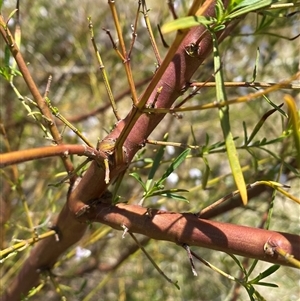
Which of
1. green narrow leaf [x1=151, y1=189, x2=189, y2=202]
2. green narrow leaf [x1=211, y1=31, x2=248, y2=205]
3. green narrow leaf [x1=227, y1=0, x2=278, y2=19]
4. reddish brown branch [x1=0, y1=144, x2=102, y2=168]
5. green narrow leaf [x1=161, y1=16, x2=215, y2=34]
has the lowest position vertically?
green narrow leaf [x1=151, y1=189, x2=189, y2=202]

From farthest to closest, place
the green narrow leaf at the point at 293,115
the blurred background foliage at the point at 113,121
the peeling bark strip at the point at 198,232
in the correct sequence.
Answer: the blurred background foliage at the point at 113,121 < the peeling bark strip at the point at 198,232 < the green narrow leaf at the point at 293,115

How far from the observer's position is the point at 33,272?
65 cm

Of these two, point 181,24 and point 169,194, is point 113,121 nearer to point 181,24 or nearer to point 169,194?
point 169,194

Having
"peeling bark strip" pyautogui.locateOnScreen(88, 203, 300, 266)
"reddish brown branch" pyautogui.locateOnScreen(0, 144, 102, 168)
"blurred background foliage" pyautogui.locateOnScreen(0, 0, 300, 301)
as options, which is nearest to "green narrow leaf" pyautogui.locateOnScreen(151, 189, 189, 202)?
"peeling bark strip" pyautogui.locateOnScreen(88, 203, 300, 266)

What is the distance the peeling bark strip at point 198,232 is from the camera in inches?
14.1

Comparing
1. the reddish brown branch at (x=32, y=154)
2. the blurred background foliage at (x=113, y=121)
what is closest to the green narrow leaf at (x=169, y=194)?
the reddish brown branch at (x=32, y=154)

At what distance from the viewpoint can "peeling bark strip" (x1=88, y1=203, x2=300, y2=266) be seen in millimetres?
359

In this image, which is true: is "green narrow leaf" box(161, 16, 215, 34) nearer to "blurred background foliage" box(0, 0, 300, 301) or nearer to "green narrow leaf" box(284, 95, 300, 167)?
"green narrow leaf" box(284, 95, 300, 167)

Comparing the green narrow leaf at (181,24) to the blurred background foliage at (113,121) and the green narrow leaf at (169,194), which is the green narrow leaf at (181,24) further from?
the blurred background foliage at (113,121)

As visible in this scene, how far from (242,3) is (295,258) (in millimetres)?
193

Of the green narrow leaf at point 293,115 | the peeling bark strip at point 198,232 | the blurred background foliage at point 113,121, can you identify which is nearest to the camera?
the green narrow leaf at point 293,115

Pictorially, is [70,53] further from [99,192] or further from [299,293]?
[99,192]

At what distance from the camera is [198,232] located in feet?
1.33

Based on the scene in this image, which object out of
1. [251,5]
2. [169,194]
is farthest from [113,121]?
[251,5]
